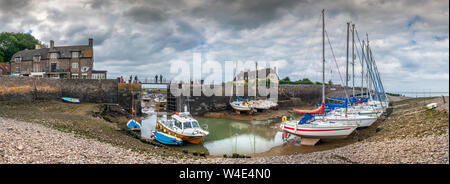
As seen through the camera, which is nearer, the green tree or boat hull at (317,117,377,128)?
boat hull at (317,117,377,128)

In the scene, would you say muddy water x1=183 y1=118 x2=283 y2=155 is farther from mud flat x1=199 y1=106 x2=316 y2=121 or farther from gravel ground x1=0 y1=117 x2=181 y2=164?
gravel ground x1=0 y1=117 x2=181 y2=164

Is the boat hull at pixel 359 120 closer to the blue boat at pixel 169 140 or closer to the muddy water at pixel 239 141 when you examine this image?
the muddy water at pixel 239 141

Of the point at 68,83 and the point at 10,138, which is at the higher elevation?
the point at 68,83

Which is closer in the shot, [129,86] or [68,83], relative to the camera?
[68,83]

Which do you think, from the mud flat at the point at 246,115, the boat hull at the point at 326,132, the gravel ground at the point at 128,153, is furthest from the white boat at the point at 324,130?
the mud flat at the point at 246,115

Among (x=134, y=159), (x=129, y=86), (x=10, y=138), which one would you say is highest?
(x=129, y=86)

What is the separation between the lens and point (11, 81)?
23.5 meters

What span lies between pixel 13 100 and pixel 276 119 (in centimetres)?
3031

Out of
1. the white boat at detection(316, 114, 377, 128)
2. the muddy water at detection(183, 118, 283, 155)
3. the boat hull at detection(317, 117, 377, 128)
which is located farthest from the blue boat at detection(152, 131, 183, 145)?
the boat hull at detection(317, 117, 377, 128)

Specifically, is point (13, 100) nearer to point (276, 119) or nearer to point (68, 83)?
point (68, 83)

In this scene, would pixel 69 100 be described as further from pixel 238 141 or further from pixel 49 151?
pixel 49 151

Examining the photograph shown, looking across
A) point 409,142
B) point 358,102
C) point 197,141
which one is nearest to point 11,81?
point 197,141

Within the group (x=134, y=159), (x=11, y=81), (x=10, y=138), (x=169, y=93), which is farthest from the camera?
(x=169, y=93)

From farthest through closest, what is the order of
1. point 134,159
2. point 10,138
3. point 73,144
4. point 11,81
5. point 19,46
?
point 19,46, point 11,81, point 73,144, point 10,138, point 134,159
